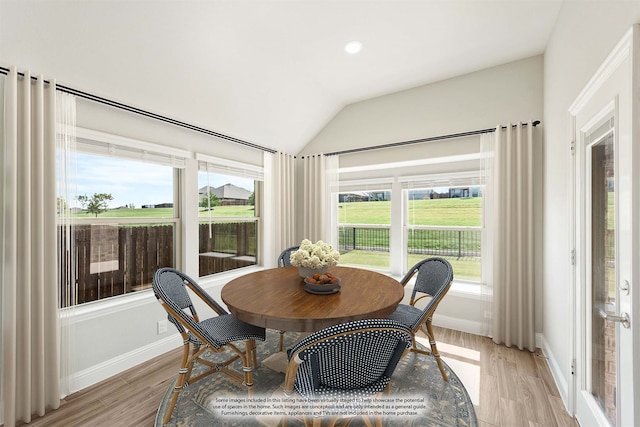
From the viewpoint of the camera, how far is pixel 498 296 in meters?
2.80

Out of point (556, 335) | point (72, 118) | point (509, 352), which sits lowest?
point (509, 352)

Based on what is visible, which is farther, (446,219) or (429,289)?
(446,219)

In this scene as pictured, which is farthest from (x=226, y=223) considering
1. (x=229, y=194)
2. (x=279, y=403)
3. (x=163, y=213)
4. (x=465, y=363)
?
(x=465, y=363)

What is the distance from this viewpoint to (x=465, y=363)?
2438 millimetres

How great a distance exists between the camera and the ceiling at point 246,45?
5.87 ft

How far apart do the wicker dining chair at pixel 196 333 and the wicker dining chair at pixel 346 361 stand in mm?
595

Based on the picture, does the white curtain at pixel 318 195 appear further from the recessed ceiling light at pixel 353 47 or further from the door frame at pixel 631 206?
the door frame at pixel 631 206

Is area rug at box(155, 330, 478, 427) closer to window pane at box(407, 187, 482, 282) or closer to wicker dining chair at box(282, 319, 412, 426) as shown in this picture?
wicker dining chair at box(282, 319, 412, 426)

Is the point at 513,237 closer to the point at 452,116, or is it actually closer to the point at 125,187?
the point at 452,116

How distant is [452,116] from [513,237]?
1485mm

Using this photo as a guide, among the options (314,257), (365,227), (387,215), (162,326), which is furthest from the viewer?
(365,227)

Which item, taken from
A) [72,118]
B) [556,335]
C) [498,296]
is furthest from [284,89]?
[556,335]

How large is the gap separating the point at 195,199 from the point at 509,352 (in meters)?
3.59

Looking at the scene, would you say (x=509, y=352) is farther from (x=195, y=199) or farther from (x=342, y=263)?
(x=195, y=199)
